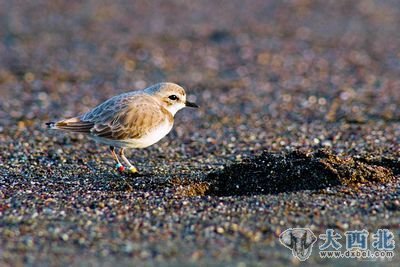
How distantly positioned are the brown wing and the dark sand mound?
1014mm

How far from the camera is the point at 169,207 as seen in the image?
6539 millimetres

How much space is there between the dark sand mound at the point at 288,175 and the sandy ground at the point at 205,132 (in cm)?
2

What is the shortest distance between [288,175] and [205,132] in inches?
138

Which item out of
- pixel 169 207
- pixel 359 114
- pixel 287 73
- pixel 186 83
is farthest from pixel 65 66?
pixel 169 207

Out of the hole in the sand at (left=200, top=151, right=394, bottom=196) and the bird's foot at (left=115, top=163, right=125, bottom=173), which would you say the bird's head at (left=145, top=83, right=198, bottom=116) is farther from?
the hole in the sand at (left=200, top=151, right=394, bottom=196)

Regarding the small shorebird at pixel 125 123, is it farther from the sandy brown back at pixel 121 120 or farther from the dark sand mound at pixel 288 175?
the dark sand mound at pixel 288 175

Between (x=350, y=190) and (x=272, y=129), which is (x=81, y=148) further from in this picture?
(x=350, y=190)

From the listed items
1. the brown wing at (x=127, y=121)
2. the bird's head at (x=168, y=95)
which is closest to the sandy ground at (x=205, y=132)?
the brown wing at (x=127, y=121)

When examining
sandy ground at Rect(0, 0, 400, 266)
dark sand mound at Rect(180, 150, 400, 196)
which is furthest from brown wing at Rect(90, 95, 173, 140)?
dark sand mound at Rect(180, 150, 400, 196)

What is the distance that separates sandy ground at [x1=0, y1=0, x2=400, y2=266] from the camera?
5879mm

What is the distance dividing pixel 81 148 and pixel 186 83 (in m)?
4.42

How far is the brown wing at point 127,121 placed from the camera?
7805mm

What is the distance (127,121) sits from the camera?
7.85 metres

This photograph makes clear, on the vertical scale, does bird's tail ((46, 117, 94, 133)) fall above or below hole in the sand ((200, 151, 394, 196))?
above
